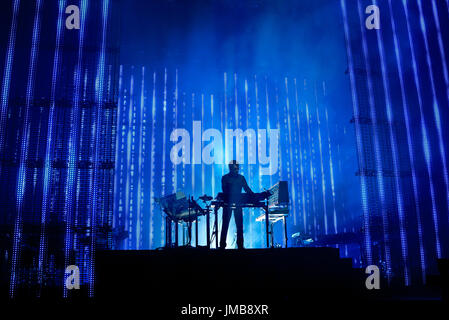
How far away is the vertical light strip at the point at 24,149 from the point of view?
17.2 feet

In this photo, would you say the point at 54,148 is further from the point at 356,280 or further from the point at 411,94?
the point at 411,94

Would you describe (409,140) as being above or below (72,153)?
above

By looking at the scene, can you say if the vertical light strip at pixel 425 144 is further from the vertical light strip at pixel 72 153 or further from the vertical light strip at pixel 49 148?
the vertical light strip at pixel 49 148

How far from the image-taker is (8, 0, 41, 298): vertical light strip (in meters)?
5.24

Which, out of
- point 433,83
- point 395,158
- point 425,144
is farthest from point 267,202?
point 433,83

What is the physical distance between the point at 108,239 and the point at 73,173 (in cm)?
141

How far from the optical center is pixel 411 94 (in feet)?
24.0

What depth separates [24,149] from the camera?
5.98 meters

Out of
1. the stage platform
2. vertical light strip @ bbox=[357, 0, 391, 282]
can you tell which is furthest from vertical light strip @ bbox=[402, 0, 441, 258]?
the stage platform

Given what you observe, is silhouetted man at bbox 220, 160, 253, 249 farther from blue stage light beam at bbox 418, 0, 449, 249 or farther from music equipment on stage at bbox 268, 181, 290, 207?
blue stage light beam at bbox 418, 0, 449, 249

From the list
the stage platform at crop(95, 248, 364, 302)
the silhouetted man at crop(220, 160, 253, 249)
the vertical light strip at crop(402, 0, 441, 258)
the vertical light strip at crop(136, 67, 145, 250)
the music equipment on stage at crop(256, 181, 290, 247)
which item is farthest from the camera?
the vertical light strip at crop(136, 67, 145, 250)

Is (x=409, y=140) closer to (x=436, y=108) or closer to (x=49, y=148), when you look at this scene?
(x=436, y=108)
